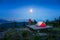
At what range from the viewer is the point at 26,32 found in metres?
2.32

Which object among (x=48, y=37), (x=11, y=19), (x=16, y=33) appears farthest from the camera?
(x=11, y=19)

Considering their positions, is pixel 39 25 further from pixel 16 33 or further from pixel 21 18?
pixel 16 33

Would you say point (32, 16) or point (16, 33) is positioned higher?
point (32, 16)

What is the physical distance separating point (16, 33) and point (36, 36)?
0.32 m

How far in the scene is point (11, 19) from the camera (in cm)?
311

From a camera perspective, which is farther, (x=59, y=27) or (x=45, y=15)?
(x=45, y=15)

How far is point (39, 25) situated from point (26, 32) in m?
0.68

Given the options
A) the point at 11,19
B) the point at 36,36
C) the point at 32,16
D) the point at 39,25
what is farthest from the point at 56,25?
the point at 11,19

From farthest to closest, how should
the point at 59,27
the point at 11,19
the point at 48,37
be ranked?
1. the point at 11,19
2. the point at 59,27
3. the point at 48,37

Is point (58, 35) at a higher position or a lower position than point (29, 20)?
lower

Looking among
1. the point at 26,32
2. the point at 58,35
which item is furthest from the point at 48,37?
the point at 26,32

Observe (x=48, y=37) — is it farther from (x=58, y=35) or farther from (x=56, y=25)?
(x=56, y=25)

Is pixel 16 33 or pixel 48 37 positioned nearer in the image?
pixel 16 33

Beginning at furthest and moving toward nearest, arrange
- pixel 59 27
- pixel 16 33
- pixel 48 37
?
pixel 59 27 → pixel 48 37 → pixel 16 33
